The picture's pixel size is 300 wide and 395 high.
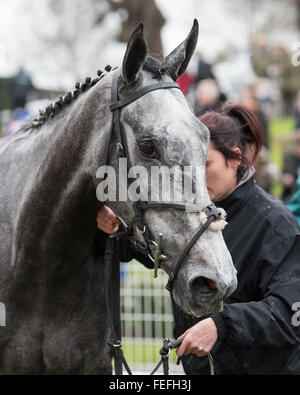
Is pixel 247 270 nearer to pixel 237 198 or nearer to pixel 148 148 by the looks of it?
pixel 237 198

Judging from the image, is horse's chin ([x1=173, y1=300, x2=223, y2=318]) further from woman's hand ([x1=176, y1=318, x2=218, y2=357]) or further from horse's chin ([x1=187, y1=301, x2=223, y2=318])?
woman's hand ([x1=176, y1=318, x2=218, y2=357])

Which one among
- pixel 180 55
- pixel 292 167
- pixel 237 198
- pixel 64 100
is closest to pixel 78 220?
pixel 64 100

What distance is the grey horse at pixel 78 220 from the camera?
87.3 inches

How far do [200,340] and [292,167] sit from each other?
6048 millimetres

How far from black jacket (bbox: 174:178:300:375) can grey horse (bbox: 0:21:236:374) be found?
1.21ft

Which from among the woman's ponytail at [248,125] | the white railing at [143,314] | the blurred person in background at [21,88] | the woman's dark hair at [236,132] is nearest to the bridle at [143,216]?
Answer: the woman's dark hair at [236,132]

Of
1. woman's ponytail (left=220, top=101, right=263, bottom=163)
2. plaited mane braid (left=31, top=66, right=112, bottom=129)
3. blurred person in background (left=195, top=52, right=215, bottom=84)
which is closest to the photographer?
plaited mane braid (left=31, top=66, right=112, bottom=129)

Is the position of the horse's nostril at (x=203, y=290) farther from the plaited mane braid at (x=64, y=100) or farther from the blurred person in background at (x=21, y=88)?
the blurred person in background at (x=21, y=88)

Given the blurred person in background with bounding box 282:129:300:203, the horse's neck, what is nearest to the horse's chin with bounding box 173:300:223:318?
the horse's neck

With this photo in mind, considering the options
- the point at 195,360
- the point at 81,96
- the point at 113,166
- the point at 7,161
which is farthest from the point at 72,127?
the point at 195,360

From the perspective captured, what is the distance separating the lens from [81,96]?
2756mm

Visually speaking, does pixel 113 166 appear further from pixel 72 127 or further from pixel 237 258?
pixel 237 258

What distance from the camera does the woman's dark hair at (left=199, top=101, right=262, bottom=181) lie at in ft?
9.51
